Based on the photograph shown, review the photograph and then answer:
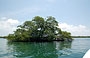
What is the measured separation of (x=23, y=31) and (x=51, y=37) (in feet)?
40.8

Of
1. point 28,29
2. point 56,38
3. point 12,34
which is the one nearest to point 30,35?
point 28,29

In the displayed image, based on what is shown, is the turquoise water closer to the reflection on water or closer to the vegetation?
the reflection on water

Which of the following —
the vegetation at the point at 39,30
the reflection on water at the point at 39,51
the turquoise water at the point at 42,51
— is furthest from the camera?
the vegetation at the point at 39,30

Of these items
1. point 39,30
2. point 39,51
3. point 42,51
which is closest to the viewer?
point 42,51

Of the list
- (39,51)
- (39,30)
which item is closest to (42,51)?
(39,51)

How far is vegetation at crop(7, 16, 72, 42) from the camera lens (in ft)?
210

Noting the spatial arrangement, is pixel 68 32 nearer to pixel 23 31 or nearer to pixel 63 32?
pixel 63 32

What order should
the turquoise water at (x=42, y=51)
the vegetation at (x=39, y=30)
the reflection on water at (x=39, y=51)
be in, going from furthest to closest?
the vegetation at (x=39, y=30) → the reflection on water at (x=39, y=51) → the turquoise water at (x=42, y=51)

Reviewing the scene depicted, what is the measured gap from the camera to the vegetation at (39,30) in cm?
6406

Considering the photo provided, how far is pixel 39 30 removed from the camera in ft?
219

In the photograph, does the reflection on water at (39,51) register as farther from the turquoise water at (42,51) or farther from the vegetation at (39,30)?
the vegetation at (39,30)

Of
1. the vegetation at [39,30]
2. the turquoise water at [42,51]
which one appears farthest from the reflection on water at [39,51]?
the vegetation at [39,30]

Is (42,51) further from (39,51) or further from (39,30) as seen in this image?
(39,30)

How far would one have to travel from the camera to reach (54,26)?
67.1 meters
